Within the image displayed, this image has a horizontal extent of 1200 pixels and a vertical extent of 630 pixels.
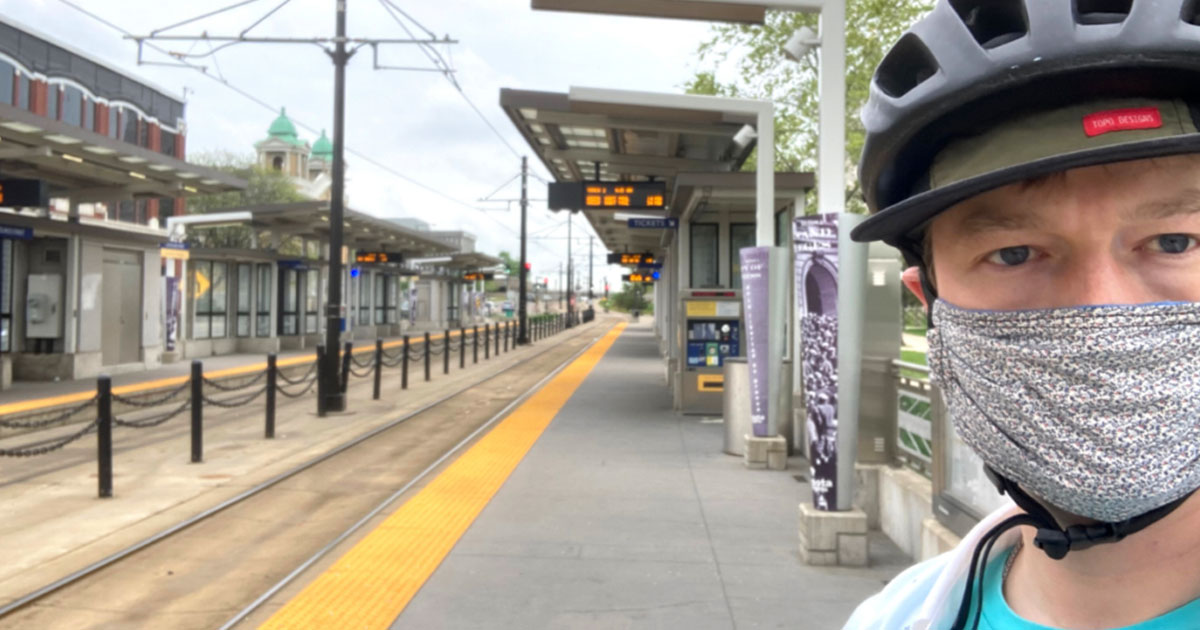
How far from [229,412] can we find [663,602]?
11279mm

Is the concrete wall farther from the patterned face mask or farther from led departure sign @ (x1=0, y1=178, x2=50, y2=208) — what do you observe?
led departure sign @ (x1=0, y1=178, x2=50, y2=208)

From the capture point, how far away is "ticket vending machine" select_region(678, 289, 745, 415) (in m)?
14.0

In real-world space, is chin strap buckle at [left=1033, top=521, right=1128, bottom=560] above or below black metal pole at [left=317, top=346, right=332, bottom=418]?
above

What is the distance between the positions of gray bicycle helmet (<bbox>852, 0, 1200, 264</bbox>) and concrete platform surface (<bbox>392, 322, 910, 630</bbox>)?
159 inches

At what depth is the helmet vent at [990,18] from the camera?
1067mm

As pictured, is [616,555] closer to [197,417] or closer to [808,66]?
[197,417]

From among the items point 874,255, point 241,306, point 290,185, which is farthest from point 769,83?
point 290,185

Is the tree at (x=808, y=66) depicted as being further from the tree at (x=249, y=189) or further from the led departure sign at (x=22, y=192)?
the tree at (x=249, y=189)

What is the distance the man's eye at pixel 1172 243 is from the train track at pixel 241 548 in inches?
194

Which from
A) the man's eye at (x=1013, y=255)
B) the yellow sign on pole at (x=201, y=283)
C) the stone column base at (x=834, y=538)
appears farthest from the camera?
the yellow sign on pole at (x=201, y=283)

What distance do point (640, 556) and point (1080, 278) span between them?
5.38 metres

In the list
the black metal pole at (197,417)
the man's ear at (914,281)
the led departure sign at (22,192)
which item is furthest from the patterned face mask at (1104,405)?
the led departure sign at (22,192)

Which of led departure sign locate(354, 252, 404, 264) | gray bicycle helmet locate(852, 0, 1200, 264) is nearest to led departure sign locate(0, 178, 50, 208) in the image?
gray bicycle helmet locate(852, 0, 1200, 264)

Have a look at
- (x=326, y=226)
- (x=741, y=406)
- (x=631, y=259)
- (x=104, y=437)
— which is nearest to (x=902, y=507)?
(x=741, y=406)
